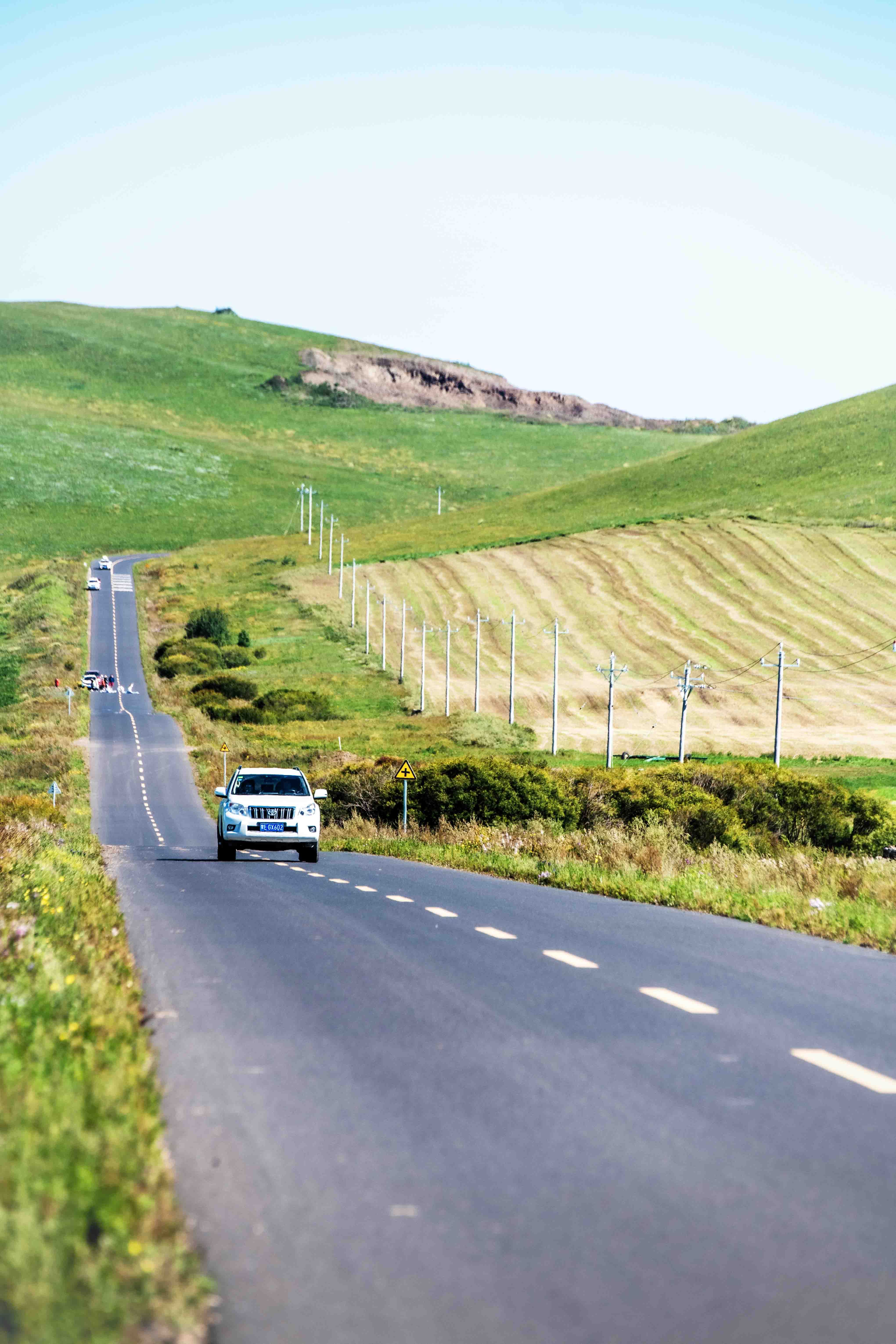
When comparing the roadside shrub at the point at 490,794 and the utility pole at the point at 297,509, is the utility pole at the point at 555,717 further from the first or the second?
the utility pole at the point at 297,509

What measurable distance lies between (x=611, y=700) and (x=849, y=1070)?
50122mm

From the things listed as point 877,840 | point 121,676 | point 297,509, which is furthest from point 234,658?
point 297,509

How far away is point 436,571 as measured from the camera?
373 ft

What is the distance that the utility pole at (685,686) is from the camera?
59094 millimetres

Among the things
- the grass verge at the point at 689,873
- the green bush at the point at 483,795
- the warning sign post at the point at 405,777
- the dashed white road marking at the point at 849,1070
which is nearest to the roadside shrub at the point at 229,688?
the green bush at the point at 483,795

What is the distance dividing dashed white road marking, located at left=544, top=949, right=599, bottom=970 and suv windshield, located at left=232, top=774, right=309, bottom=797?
14.9 meters

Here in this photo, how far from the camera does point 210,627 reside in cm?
10794

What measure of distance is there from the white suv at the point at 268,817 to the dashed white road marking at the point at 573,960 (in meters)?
13.9

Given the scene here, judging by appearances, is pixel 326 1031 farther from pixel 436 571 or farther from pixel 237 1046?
pixel 436 571

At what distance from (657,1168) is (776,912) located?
8.81 meters

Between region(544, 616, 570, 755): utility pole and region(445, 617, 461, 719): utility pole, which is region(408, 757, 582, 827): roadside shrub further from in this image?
region(445, 617, 461, 719): utility pole

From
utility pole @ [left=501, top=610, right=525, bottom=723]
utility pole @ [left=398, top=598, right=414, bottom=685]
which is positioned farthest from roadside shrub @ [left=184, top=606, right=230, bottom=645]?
utility pole @ [left=501, top=610, right=525, bottom=723]

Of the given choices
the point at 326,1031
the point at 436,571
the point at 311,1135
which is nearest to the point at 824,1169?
the point at 311,1135

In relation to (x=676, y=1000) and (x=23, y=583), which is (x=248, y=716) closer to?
(x=23, y=583)
